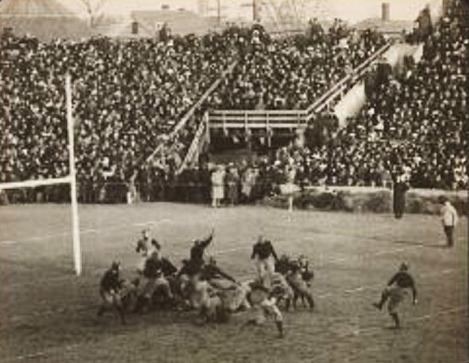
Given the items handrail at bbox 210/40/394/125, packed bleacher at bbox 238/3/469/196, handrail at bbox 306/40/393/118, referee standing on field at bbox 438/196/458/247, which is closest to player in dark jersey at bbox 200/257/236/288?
referee standing on field at bbox 438/196/458/247

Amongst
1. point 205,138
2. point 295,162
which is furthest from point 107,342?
point 205,138

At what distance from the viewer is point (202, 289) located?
11.7 meters

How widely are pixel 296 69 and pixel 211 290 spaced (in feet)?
32.8

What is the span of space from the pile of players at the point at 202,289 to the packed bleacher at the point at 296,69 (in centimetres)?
885

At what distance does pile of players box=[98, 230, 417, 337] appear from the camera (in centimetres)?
1135

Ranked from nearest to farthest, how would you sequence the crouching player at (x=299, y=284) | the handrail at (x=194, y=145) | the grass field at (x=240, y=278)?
the grass field at (x=240, y=278) < the crouching player at (x=299, y=284) < the handrail at (x=194, y=145)

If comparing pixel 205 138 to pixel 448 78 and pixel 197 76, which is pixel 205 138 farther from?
pixel 448 78

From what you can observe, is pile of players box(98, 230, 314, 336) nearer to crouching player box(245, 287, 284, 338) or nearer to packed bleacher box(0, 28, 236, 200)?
crouching player box(245, 287, 284, 338)

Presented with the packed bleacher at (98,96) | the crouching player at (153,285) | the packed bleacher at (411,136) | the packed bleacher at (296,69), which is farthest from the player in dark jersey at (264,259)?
the packed bleacher at (296,69)

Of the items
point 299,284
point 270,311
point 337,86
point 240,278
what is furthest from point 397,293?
point 337,86

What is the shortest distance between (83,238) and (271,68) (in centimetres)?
616

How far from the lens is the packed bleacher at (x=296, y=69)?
68.5ft

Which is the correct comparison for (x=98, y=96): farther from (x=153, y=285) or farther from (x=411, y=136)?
(x=153, y=285)

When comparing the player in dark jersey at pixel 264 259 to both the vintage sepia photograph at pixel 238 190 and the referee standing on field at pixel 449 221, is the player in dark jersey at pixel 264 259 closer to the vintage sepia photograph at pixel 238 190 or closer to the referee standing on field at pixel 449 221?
the vintage sepia photograph at pixel 238 190
